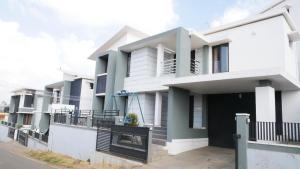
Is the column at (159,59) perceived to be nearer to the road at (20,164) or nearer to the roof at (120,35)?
the roof at (120,35)

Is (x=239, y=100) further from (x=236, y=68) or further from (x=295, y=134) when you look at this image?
(x=295, y=134)

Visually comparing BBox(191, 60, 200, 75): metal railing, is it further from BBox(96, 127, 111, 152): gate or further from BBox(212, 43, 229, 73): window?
BBox(96, 127, 111, 152): gate

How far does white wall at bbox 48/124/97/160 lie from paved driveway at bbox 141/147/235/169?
193 inches

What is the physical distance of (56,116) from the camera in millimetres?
20016

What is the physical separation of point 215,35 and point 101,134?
920 cm

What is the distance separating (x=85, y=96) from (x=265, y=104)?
18834mm

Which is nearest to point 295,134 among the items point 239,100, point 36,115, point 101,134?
point 239,100

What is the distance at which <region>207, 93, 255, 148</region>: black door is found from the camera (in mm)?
13320

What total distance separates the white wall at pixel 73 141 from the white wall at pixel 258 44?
31.0 feet

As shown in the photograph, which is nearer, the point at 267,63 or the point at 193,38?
the point at 267,63

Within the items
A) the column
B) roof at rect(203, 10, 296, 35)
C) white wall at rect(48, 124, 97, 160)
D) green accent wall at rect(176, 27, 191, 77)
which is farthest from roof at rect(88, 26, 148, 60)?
white wall at rect(48, 124, 97, 160)

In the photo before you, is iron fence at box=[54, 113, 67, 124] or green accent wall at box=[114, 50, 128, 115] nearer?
green accent wall at box=[114, 50, 128, 115]

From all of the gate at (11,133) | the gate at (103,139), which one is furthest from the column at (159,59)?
the gate at (11,133)

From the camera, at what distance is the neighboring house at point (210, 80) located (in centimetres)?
1152
